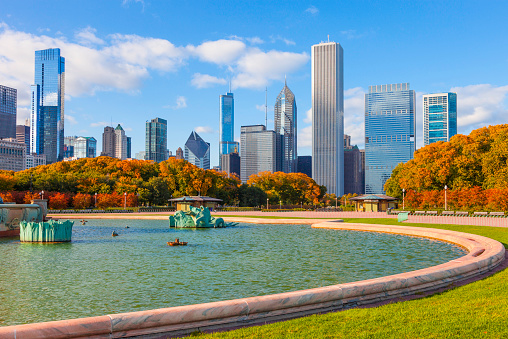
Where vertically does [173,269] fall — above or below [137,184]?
below

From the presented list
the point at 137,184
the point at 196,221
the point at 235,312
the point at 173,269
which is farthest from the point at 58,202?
the point at 235,312

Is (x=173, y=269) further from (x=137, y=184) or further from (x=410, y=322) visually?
(x=137, y=184)

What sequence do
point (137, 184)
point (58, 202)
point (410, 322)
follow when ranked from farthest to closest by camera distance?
point (137, 184) → point (58, 202) → point (410, 322)

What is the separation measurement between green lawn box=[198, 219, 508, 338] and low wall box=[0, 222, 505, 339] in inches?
18.5

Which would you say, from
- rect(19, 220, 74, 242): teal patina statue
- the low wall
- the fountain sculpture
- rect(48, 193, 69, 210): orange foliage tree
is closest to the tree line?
rect(48, 193, 69, 210): orange foliage tree

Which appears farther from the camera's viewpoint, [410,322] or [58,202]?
[58,202]

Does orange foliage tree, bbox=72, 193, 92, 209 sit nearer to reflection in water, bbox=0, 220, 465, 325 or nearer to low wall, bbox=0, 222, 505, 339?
reflection in water, bbox=0, 220, 465, 325

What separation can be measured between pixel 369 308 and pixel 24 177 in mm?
79607

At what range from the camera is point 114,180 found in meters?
79.9

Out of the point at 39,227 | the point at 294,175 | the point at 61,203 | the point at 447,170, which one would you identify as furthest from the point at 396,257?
the point at 294,175

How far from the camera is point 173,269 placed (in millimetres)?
15016

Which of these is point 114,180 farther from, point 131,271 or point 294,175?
point 131,271

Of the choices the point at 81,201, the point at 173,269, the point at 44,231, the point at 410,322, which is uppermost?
the point at 81,201

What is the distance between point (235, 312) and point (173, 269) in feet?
26.6
